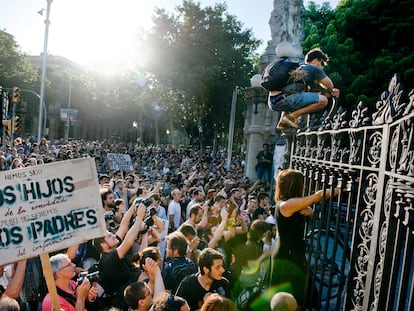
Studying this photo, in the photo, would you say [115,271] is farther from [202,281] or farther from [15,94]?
[15,94]

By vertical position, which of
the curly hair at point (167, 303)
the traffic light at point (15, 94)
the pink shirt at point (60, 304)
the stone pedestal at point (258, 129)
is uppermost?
the traffic light at point (15, 94)

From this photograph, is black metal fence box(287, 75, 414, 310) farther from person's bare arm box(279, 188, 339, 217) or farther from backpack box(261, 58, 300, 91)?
backpack box(261, 58, 300, 91)

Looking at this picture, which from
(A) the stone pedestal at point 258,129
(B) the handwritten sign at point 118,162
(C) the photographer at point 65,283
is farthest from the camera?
(A) the stone pedestal at point 258,129

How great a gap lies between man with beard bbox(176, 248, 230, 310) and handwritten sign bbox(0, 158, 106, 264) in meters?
0.99

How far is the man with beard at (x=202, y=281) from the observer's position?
153 inches

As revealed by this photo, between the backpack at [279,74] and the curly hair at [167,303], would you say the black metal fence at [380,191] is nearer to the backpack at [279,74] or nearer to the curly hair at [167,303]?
the curly hair at [167,303]

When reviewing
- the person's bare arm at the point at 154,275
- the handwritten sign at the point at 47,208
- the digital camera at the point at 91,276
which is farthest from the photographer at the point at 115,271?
the handwritten sign at the point at 47,208

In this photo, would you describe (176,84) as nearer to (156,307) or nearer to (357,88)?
(357,88)

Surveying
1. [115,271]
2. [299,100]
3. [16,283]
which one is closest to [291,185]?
[299,100]

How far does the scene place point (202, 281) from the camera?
398 centimetres

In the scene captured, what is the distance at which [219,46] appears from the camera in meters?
32.9

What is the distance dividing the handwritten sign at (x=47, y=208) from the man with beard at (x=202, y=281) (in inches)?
39.1

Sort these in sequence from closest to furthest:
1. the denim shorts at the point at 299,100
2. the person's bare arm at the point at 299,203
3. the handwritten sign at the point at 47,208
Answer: the handwritten sign at the point at 47,208 → the person's bare arm at the point at 299,203 → the denim shorts at the point at 299,100

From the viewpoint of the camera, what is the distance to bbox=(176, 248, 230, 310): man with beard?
3.90 meters
